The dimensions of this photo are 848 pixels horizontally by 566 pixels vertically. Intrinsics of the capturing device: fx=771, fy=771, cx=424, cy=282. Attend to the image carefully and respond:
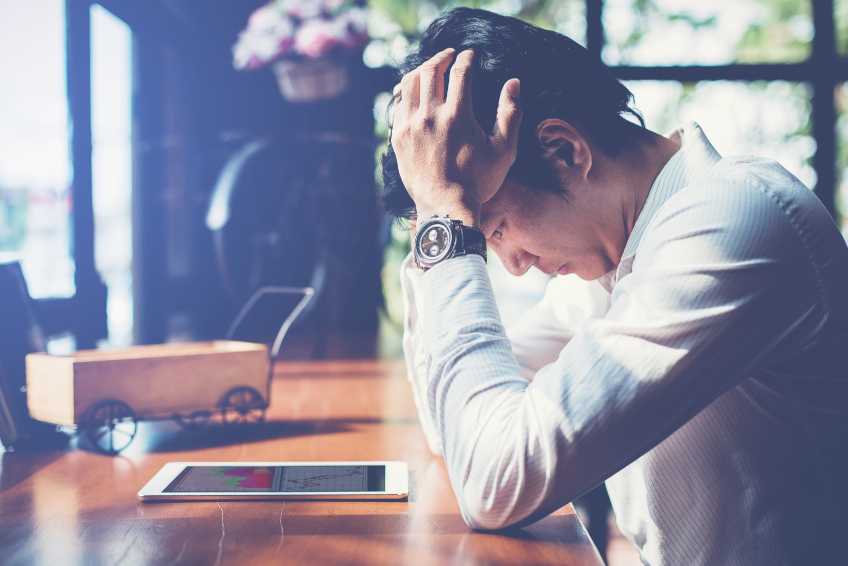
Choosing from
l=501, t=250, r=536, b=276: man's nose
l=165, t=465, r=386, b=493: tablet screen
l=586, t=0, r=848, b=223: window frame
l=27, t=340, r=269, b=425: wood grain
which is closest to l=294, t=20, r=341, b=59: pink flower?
l=586, t=0, r=848, b=223: window frame

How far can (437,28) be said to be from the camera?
1.08 m

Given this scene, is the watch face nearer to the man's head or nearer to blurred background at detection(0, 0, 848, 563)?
the man's head

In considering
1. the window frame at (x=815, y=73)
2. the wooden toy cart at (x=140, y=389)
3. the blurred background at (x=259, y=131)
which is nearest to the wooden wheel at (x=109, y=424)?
the wooden toy cart at (x=140, y=389)

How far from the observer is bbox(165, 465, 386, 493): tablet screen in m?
0.88

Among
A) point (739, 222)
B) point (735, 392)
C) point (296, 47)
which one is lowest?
point (735, 392)

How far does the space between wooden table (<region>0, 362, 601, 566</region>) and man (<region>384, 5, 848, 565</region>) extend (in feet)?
0.19

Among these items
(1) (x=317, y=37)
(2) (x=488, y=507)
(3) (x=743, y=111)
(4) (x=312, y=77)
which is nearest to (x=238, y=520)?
(2) (x=488, y=507)

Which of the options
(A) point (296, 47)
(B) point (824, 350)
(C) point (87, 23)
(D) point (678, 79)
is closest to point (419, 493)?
(B) point (824, 350)

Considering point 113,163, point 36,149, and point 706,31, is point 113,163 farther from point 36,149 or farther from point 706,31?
point 706,31

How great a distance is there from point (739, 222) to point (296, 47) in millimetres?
2212

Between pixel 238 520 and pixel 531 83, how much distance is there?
640mm

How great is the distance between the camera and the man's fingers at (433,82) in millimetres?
961

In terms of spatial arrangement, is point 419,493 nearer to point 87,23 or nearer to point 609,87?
point 609,87

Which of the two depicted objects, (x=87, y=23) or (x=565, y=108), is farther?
(x=87, y=23)
